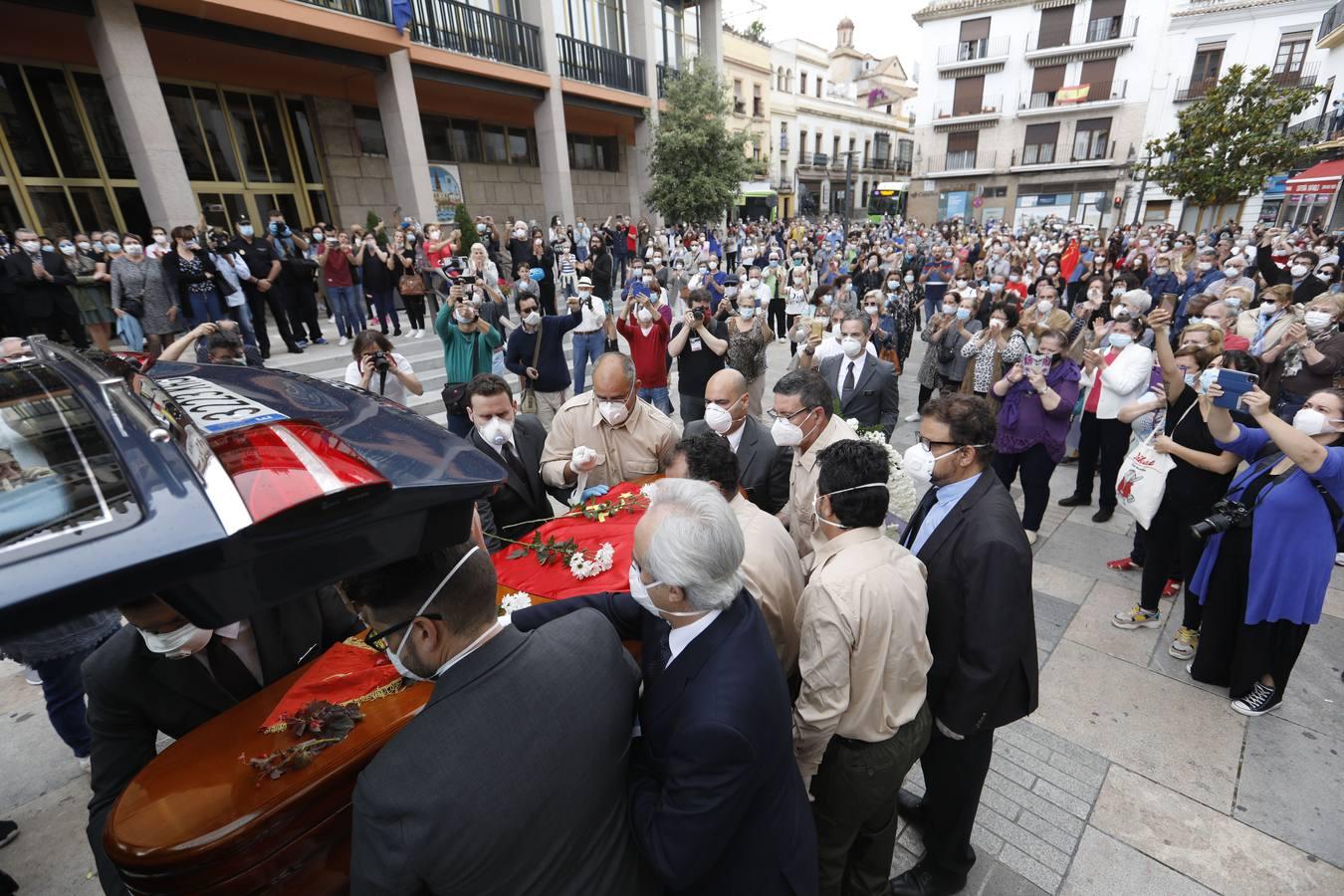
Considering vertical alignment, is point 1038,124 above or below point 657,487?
above

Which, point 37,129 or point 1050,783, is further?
point 37,129

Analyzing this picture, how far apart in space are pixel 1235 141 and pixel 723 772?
29625 millimetres

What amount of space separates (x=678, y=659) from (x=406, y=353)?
10023mm

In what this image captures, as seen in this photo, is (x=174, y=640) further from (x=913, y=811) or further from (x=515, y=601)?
(x=913, y=811)

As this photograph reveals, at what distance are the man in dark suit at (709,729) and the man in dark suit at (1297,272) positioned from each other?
10948 mm

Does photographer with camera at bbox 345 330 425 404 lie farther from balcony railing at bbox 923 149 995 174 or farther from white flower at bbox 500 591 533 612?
balcony railing at bbox 923 149 995 174

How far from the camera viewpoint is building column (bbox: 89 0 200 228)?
930 centimetres

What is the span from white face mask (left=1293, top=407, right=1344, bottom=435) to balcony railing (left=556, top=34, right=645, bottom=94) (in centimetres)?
1900

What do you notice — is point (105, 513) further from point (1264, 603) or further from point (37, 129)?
point (37, 129)

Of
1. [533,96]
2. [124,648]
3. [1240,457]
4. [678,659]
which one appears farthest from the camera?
[533,96]

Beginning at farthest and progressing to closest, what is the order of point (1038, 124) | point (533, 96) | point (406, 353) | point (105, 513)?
1. point (1038, 124)
2. point (533, 96)
3. point (406, 353)
4. point (105, 513)

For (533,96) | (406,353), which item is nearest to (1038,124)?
(533,96)

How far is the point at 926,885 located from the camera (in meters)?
2.52

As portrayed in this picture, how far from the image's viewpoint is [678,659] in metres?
1.64
